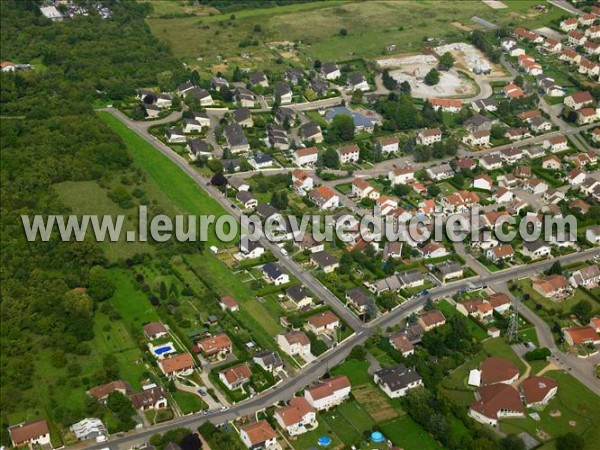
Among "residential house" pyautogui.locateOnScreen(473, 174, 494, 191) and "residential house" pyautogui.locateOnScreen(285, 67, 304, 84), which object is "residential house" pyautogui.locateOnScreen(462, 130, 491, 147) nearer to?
"residential house" pyautogui.locateOnScreen(473, 174, 494, 191)

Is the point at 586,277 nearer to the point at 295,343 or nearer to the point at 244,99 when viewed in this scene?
the point at 295,343

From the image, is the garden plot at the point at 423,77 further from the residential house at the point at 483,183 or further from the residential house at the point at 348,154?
the residential house at the point at 483,183

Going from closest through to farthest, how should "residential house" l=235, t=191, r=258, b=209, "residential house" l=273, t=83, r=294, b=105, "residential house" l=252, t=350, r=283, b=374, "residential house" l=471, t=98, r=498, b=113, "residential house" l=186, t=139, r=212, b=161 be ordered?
"residential house" l=252, t=350, r=283, b=374
"residential house" l=235, t=191, r=258, b=209
"residential house" l=186, t=139, r=212, b=161
"residential house" l=471, t=98, r=498, b=113
"residential house" l=273, t=83, r=294, b=105

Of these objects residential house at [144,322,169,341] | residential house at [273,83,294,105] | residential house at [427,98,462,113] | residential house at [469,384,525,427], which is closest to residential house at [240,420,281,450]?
residential house at [144,322,169,341]

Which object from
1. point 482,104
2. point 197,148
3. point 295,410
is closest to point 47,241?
point 197,148

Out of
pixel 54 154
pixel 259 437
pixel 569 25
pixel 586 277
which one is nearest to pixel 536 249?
pixel 586 277
